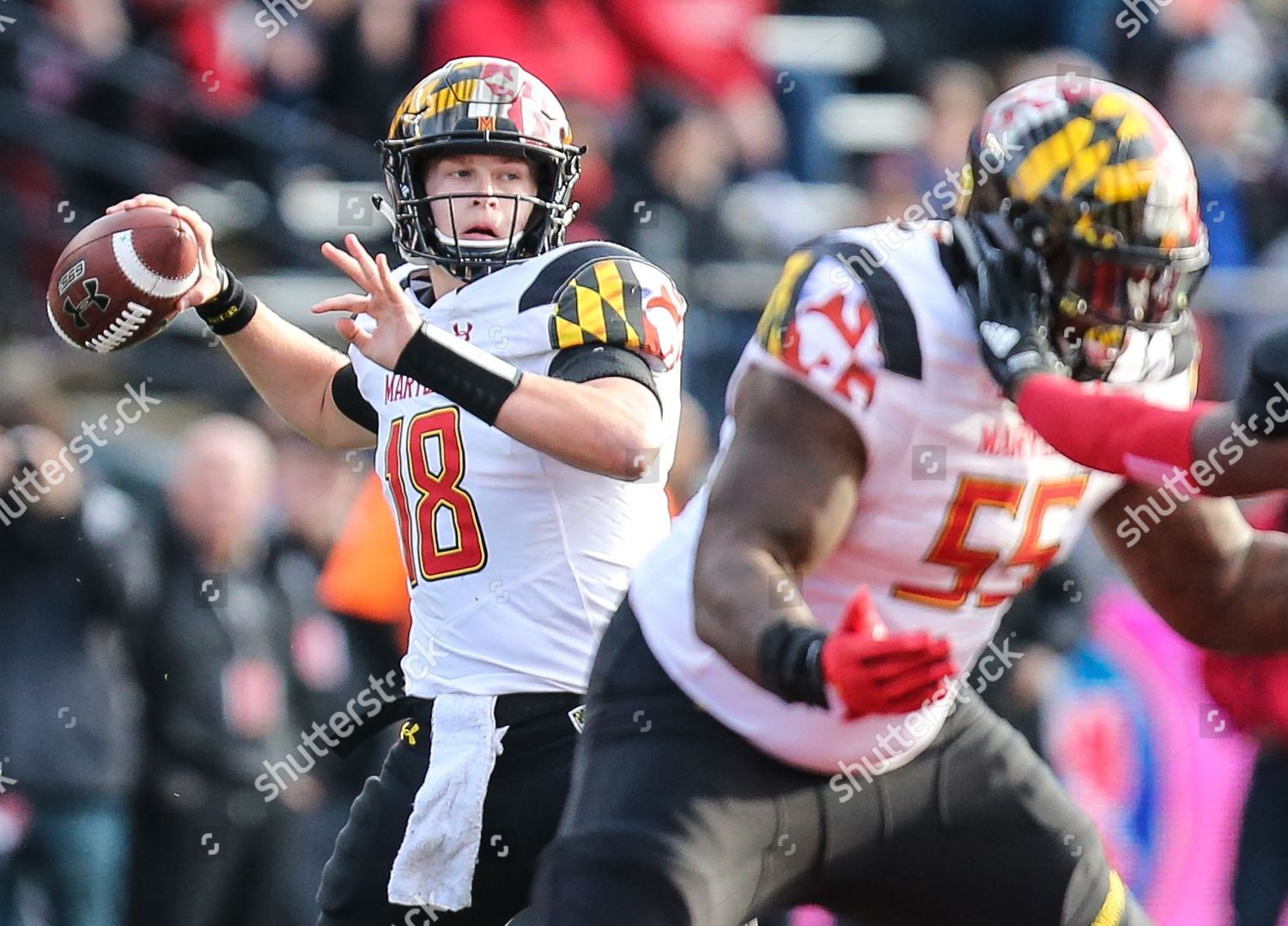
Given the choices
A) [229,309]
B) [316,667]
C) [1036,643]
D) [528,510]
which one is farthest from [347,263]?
[1036,643]

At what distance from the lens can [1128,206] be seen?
3.09 metres

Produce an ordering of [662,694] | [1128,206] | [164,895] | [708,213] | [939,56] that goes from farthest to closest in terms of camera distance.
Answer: [939,56] → [708,213] → [164,895] → [662,694] → [1128,206]

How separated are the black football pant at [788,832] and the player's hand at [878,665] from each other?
18.1 inches

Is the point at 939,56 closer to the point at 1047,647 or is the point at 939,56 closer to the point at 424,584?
the point at 1047,647

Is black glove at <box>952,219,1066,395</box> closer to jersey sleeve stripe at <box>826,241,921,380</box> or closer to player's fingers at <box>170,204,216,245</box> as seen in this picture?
jersey sleeve stripe at <box>826,241,921,380</box>

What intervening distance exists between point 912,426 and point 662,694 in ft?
1.83

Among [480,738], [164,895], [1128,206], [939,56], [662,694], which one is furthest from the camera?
[939,56]

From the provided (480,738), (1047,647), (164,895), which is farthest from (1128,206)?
(164,895)

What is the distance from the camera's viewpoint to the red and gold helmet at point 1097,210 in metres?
3.10

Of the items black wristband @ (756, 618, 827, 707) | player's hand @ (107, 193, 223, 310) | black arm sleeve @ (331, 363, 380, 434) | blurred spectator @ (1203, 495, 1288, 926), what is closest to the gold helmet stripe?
black wristband @ (756, 618, 827, 707)

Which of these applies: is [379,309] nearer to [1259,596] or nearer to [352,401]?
[352,401]

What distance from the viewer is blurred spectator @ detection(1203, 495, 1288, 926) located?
5.49 m

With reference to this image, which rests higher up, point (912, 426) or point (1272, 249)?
point (912, 426)

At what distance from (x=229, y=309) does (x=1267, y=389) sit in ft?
7.78
